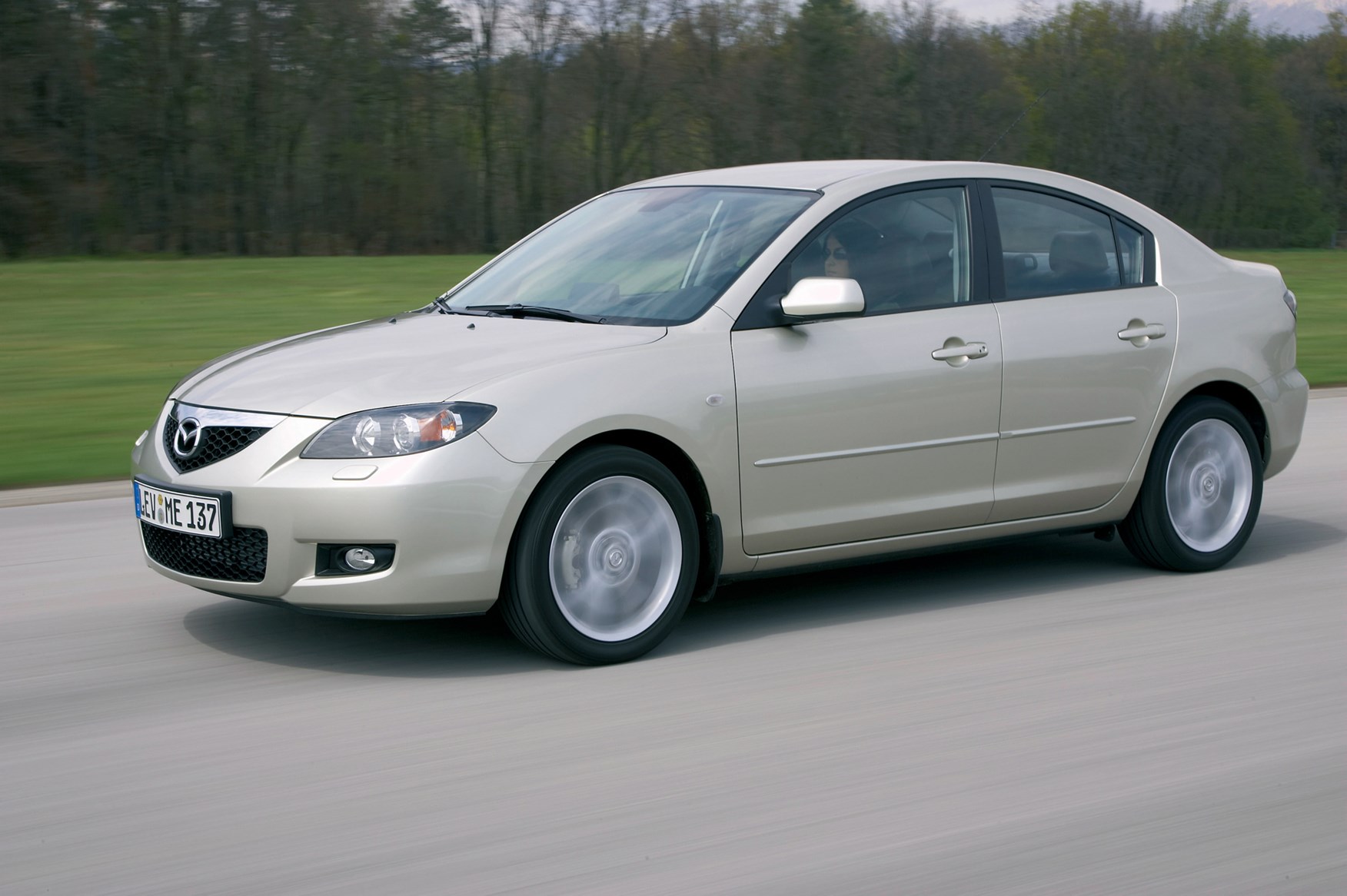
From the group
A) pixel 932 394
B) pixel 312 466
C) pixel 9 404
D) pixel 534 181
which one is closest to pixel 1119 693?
pixel 932 394

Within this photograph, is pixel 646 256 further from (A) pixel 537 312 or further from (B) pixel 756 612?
(B) pixel 756 612

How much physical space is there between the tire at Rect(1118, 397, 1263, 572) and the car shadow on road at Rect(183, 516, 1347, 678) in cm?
15

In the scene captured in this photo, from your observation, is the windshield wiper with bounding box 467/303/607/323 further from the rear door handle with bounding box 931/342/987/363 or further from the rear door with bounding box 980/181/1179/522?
the rear door with bounding box 980/181/1179/522

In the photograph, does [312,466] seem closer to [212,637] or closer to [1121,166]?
[212,637]

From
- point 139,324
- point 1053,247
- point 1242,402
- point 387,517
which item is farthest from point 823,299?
point 139,324

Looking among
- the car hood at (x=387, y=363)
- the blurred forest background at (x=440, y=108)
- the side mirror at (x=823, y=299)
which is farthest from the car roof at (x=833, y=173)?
the blurred forest background at (x=440, y=108)

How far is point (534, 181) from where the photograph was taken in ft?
137

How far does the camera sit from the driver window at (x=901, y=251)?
564 centimetres

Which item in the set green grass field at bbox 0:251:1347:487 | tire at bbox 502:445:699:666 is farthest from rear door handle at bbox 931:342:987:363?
green grass field at bbox 0:251:1347:487

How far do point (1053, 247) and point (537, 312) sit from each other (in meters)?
2.06

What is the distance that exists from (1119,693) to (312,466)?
250cm

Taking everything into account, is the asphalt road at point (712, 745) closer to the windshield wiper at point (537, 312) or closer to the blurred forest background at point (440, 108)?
the windshield wiper at point (537, 312)

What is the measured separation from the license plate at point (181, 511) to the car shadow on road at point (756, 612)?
0.48 metres

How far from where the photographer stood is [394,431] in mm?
4738
